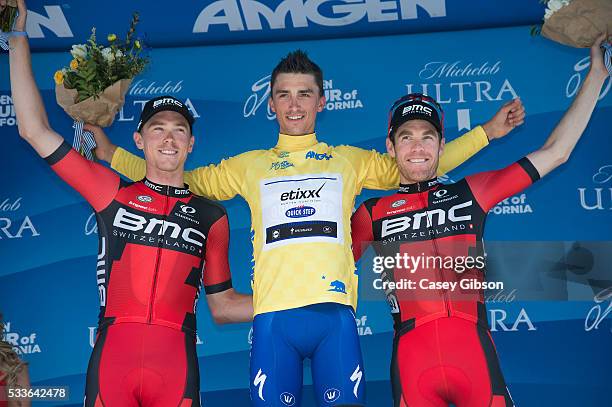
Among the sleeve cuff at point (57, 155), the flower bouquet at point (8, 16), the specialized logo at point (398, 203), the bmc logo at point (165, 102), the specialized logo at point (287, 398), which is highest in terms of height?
the flower bouquet at point (8, 16)

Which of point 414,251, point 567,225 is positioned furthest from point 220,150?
point 567,225

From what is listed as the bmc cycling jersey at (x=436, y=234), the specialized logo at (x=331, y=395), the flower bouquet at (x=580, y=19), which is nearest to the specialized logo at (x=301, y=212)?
the bmc cycling jersey at (x=436, y=234)

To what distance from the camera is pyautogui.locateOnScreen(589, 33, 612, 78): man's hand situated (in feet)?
14.3

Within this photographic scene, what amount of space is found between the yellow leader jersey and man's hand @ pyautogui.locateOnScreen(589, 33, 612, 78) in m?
0.64

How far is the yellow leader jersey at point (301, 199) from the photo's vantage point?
4059 millimetres

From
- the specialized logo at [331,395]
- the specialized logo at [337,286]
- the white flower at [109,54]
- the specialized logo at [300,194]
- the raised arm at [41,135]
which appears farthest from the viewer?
the white flower at [109,54]

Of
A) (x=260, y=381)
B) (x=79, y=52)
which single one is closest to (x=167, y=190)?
(x=79, y=52)

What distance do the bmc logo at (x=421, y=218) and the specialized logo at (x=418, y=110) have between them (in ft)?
1.70

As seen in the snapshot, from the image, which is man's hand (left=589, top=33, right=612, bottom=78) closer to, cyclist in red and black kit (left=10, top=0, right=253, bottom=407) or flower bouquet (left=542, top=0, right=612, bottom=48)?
flower bouquet (left=542, top=0, right=612, bottom=48)

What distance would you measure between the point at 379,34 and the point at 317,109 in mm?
1210

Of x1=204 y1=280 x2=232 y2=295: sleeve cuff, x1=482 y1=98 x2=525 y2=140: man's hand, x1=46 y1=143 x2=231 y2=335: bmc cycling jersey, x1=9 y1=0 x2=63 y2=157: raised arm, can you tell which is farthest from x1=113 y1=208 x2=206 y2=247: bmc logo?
x1=482 y1=98 x2=525 y2=140: man's hand

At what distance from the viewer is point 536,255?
5219 millimetres

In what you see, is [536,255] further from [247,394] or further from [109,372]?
Answer: [109,372]

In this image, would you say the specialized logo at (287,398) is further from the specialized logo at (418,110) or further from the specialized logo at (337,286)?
the specialized logo at (418,110)
